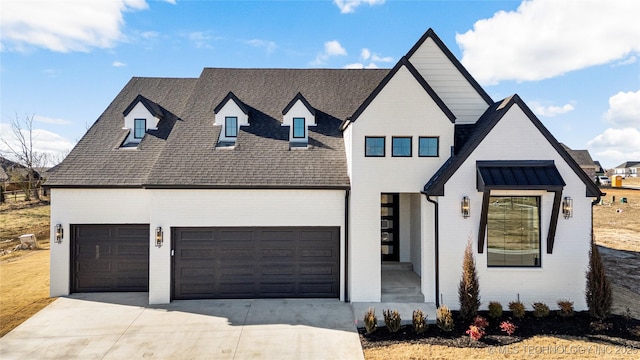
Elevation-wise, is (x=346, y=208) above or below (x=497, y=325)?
above

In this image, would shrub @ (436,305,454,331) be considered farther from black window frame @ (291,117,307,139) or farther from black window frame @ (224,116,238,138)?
black window frame @ (224,116,238,138)

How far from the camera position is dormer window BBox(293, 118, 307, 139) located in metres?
13.9

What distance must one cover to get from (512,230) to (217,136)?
12147mm

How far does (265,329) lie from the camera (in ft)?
31.0

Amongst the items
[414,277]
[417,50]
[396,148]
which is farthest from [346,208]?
[417,50]

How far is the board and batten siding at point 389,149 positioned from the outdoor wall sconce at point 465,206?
1287 millimetres

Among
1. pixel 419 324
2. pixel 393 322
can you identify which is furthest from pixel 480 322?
pixel 393 322

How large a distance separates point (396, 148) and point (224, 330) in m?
8.38

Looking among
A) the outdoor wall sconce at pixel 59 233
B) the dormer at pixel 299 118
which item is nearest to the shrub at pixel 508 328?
the dormer at pixel 299 118

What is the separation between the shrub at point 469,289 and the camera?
998 cm

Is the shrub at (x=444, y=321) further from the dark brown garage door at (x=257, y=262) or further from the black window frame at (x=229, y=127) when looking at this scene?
the black window frame at (x=229, y=127)

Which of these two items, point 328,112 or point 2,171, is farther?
point 2,171

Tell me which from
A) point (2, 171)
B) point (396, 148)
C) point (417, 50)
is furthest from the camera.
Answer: point (2, 171)

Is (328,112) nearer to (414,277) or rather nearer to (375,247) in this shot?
(375,247)
